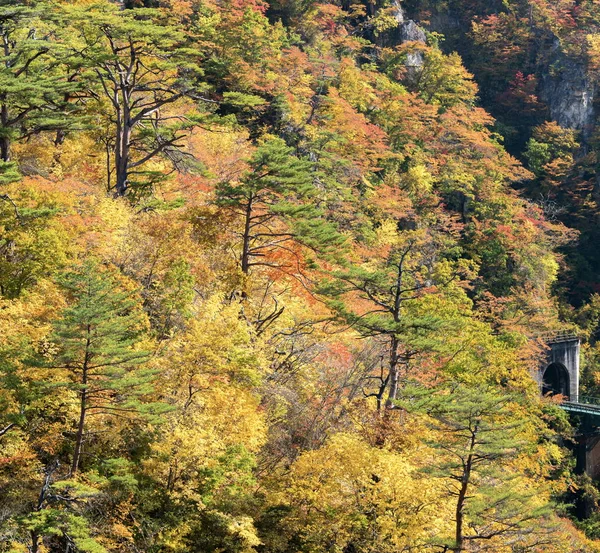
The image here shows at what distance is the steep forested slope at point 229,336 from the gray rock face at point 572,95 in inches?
894

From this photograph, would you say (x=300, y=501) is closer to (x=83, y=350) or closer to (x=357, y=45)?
(x=83, y=350)

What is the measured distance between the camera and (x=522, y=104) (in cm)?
6744

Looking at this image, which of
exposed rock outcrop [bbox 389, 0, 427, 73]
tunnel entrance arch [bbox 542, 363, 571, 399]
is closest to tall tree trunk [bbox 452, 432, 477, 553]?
tunnel entrance arch [bbox 542, 363, 571, 399]

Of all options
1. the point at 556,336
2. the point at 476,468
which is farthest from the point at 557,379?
the point at 476,468

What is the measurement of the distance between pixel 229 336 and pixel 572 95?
2025 inches

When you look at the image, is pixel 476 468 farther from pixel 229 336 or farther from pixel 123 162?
pixel 123 162

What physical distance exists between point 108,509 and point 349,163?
87.6 ft

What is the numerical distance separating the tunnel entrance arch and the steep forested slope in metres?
4.16

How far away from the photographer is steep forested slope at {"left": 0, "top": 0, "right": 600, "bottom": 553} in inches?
720

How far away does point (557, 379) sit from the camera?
49.4m

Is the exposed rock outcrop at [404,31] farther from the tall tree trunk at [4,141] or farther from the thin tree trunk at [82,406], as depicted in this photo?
the thin tree trunk at [82,406]

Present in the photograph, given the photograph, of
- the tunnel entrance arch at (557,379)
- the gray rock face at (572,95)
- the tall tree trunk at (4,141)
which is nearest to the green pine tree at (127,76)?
the tall tree trunk at (4,141)

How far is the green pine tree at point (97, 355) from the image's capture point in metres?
17.3

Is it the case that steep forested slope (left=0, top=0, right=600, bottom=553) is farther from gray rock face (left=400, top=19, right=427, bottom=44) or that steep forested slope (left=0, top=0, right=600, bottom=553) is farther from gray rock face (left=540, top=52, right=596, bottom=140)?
gray rock face (left=540, top=52, right=596, bottom=140)
